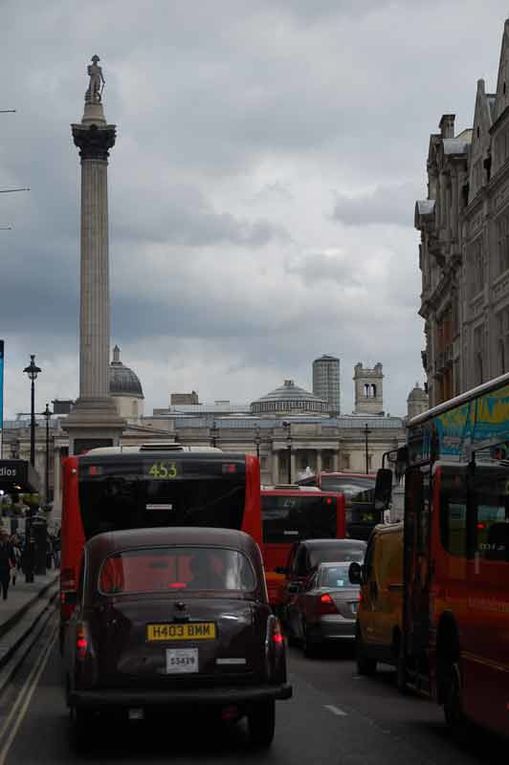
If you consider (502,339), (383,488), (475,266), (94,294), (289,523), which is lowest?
(289,523)

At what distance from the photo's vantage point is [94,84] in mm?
85812

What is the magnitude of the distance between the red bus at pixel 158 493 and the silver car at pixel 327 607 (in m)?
2.61

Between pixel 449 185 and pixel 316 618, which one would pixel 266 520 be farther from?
pixel 449 185

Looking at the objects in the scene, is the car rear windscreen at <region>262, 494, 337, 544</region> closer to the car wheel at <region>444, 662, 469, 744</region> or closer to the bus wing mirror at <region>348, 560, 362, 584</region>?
the bus wing mirror at <region>348, 560, 362, 584</region>

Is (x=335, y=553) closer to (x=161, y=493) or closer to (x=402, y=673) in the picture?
(x=161, y=493)

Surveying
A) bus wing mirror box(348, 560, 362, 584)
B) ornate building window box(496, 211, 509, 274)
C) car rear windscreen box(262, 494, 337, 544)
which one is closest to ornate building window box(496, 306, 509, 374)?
ornate building window box(496, 211, 509, 274)

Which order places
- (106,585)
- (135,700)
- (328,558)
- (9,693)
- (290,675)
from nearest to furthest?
1. (135,700)
2. (106,585)
3. (9,693)
4. (290,675)
5. (328,558)

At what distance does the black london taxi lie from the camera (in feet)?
42.7

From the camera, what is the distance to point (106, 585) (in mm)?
13797

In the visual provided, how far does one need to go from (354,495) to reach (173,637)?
137 ft

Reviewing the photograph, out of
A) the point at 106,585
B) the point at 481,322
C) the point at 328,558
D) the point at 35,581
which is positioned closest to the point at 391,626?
the point at 106,585

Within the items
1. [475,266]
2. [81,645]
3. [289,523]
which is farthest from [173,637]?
[475,266]

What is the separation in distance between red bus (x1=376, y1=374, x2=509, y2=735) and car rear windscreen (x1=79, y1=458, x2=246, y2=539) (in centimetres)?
605

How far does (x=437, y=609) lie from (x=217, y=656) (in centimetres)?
229
